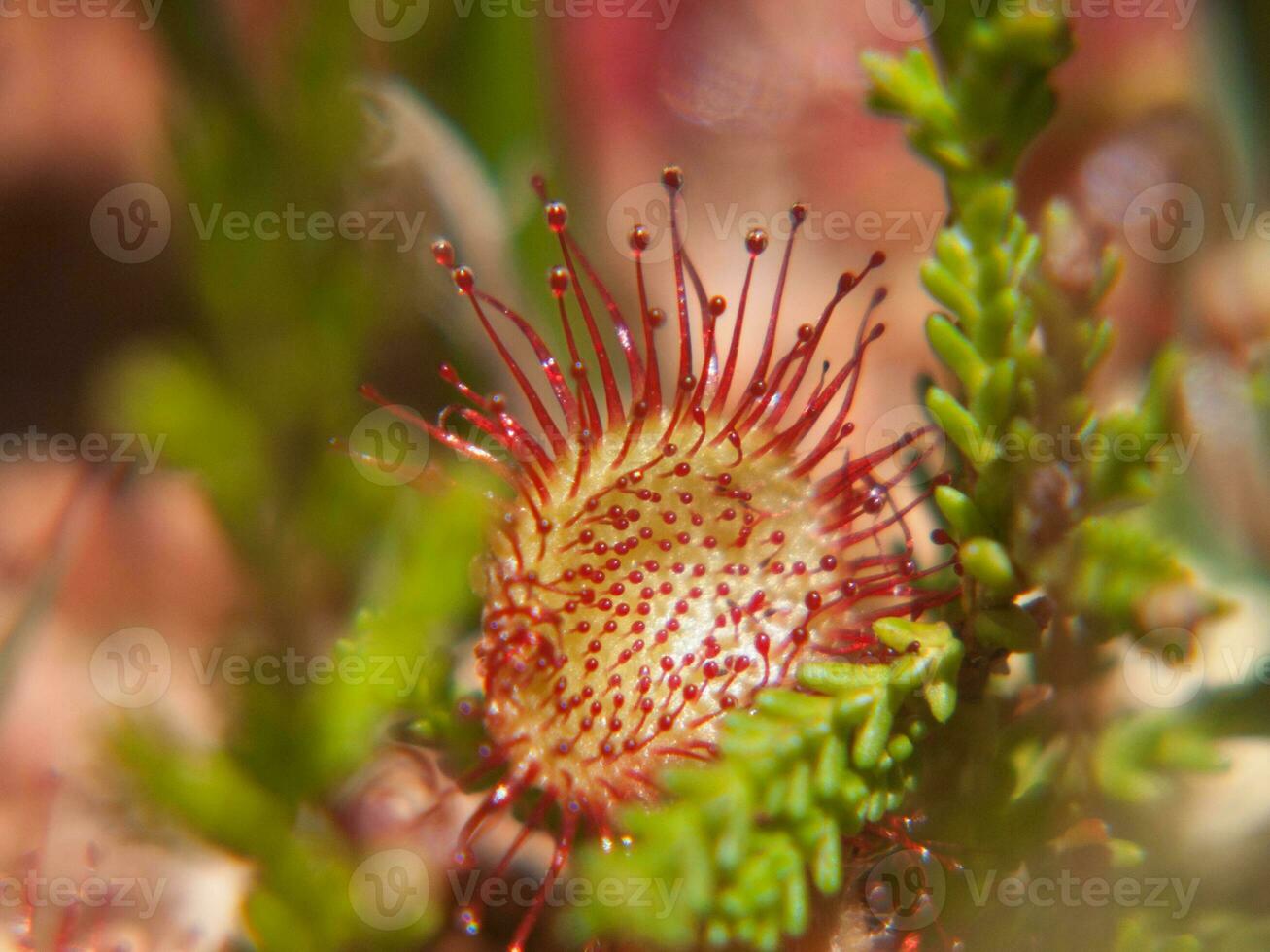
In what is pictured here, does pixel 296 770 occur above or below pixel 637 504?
below

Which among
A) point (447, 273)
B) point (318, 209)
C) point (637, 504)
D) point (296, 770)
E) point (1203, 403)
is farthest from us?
point (318, 209)

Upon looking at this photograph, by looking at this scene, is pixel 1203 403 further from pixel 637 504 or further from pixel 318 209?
pixel 318 209

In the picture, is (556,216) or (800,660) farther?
(556,216)

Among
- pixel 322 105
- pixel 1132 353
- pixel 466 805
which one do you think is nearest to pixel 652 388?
pixel 466 805

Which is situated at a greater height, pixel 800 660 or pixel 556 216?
pixel 556 216

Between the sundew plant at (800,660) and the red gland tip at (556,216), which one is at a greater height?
the red gland tip at (556,216)

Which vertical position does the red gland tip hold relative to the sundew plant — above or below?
above

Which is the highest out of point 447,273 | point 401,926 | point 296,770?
point 447,273

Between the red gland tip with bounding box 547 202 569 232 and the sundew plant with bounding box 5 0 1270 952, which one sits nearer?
the sundew plant with bounding box 5 0 1270 952

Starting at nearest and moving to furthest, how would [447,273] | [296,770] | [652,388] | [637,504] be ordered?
[637,504], [652,388], [296,770], [447,273]

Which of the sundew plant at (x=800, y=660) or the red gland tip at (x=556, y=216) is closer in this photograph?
the sundew plant at (x=800, y=660)

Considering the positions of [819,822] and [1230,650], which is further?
[1230,650]
